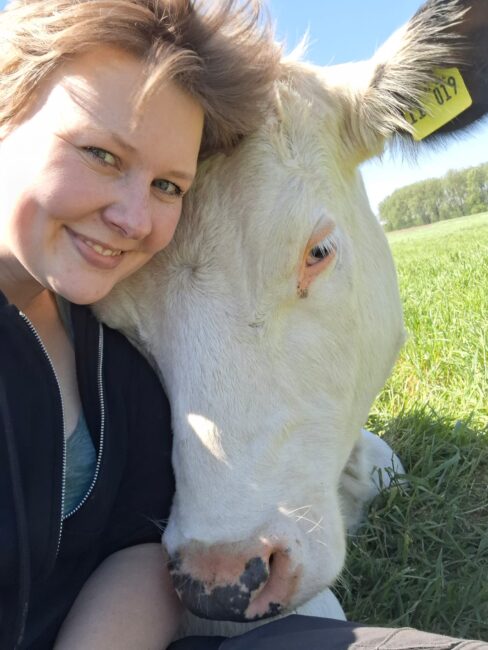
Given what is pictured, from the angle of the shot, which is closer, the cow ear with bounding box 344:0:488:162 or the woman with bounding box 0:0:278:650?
the woman with bounding box 0:0:278:650

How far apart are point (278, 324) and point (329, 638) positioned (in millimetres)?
844

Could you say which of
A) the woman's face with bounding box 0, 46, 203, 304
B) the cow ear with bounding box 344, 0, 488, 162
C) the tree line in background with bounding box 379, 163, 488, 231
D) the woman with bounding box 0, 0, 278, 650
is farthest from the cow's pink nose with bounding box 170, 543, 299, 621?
the tree line in background with bounding box 379, 163, 488, 231

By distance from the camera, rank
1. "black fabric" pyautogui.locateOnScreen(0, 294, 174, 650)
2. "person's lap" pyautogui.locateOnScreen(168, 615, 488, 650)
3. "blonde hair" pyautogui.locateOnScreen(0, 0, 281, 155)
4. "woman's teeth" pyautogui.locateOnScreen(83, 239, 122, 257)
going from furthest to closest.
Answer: "woman's teeth" pyautogui.locateOnScreen(83, 239, 122, 257) → "blonde hair" pyautogui.locateOnScreen(0, 0, 281, 155) → "black fabric" pyautogui.locateOnScreen(0, 294, 174, 650) → "person's lap" pyautogui.locateOnScreen(168, 615, 488, 650)

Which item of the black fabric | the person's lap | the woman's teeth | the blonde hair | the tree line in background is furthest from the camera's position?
the tree line in background

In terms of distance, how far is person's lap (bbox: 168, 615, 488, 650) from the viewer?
147cm

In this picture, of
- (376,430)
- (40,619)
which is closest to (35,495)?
(40,619)

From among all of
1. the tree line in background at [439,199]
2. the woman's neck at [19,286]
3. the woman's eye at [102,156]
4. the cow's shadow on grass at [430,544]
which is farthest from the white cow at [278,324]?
the tree line in background at [439,199]

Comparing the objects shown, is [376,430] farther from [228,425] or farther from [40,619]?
[40,619]

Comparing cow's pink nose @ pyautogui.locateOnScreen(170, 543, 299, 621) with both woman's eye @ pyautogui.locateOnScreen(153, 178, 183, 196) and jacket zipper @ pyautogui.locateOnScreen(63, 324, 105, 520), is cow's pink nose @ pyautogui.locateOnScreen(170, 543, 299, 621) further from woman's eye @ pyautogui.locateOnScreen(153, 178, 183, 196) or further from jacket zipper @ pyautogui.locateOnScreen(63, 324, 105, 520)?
woman's eye @ pyautogui.locateOnScreen(153, 178, 183, 196)

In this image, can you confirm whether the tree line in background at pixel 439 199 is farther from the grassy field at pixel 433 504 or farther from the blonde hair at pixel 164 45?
the blonde hair at pixel 164 45

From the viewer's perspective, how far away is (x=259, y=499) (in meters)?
1.88

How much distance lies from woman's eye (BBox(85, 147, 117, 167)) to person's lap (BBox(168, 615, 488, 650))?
47.0 inches

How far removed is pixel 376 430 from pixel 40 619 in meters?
2.41

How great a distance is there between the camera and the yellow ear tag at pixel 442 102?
2.50m
